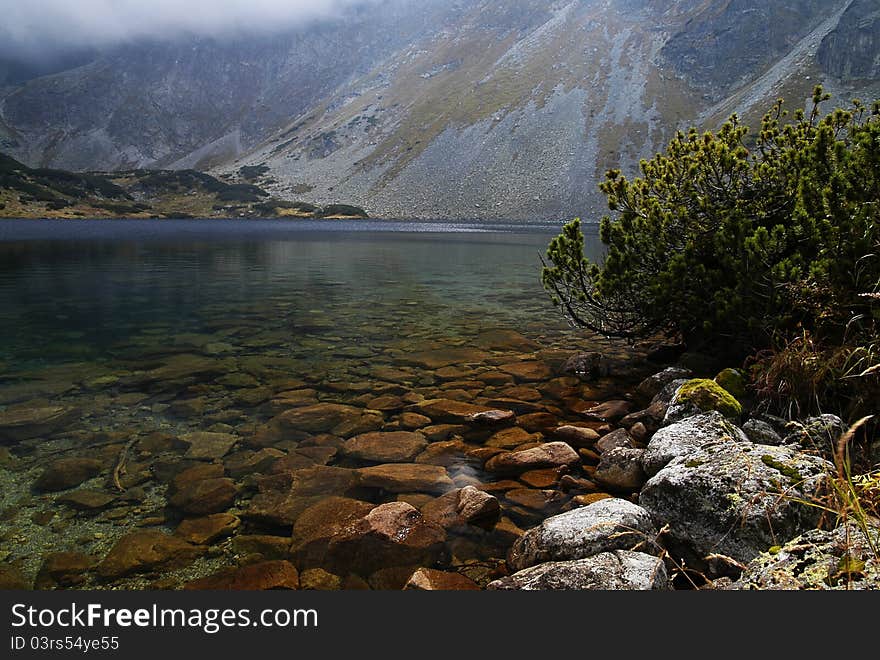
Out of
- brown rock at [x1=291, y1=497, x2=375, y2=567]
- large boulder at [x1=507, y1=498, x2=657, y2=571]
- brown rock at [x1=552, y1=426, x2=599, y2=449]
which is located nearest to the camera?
large boulder at [x1=507, y1=498, x2=657, y2=571]

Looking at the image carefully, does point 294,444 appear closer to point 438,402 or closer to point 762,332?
point 438,402

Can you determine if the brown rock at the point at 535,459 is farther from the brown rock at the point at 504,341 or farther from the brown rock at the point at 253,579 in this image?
the brown rock at the point at 504,341

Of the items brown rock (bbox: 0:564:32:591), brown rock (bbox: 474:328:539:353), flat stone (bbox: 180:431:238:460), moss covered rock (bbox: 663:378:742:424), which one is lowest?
brown rock (bbox: 0:564:32:591)

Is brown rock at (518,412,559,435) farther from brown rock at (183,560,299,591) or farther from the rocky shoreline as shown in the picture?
brown rock at (183,560,299,591)

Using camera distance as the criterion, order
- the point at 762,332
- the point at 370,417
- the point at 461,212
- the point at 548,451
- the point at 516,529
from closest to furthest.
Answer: the point at 516,529, the point at 548,451, the point at 762,332, the point at 370,417, the point at 461,212

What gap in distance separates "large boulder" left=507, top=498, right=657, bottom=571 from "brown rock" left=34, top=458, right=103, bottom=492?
6659 millimetres

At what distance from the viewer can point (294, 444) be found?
934 cm

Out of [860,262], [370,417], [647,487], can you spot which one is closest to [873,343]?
[860,262]

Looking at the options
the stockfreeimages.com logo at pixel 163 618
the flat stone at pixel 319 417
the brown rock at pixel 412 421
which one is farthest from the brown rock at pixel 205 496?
the stockfreeimages.com logo at pixel 163 618

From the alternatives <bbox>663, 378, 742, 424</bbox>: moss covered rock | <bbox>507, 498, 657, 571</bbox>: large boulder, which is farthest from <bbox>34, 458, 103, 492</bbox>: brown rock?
<bbox>663, 378, 742, 424</bbox>: moss covered rock

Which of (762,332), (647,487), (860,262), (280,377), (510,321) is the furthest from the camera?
(510,321)

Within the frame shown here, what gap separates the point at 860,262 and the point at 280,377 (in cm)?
1216

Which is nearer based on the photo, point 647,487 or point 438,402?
point 647,487

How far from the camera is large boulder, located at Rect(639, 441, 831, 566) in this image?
4906 mm
